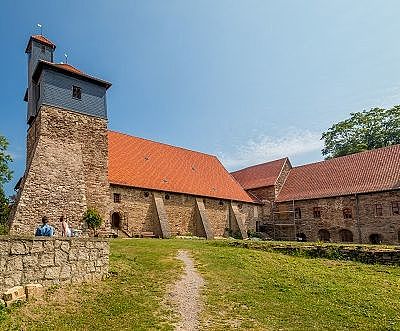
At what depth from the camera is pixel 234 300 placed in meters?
8.70

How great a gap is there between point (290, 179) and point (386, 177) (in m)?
10.1

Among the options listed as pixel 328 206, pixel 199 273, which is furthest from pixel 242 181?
pixel 199 273

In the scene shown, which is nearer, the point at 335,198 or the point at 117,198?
the point at 117,198

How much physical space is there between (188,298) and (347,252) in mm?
8991

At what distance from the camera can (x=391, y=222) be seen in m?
27.0

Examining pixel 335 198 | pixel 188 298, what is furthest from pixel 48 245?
pixel 335 198

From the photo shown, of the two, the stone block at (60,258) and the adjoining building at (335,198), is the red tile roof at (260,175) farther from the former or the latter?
the stone block at (60,258)

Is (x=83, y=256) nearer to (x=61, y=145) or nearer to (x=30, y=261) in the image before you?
(x=30, y=261)

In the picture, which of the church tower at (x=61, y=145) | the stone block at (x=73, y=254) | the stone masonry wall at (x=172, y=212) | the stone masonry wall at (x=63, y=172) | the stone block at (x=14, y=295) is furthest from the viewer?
the stone masonry wall at (x=172, y=212)

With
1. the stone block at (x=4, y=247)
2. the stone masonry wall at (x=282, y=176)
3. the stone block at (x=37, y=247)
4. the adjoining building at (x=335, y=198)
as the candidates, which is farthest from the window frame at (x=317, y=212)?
the stone block at (x=4, y=247)

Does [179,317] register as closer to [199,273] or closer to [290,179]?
[199,273]

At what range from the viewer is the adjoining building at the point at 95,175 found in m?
20.0

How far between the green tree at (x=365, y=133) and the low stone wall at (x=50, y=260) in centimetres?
3849

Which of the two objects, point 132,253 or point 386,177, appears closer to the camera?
point 132,253
